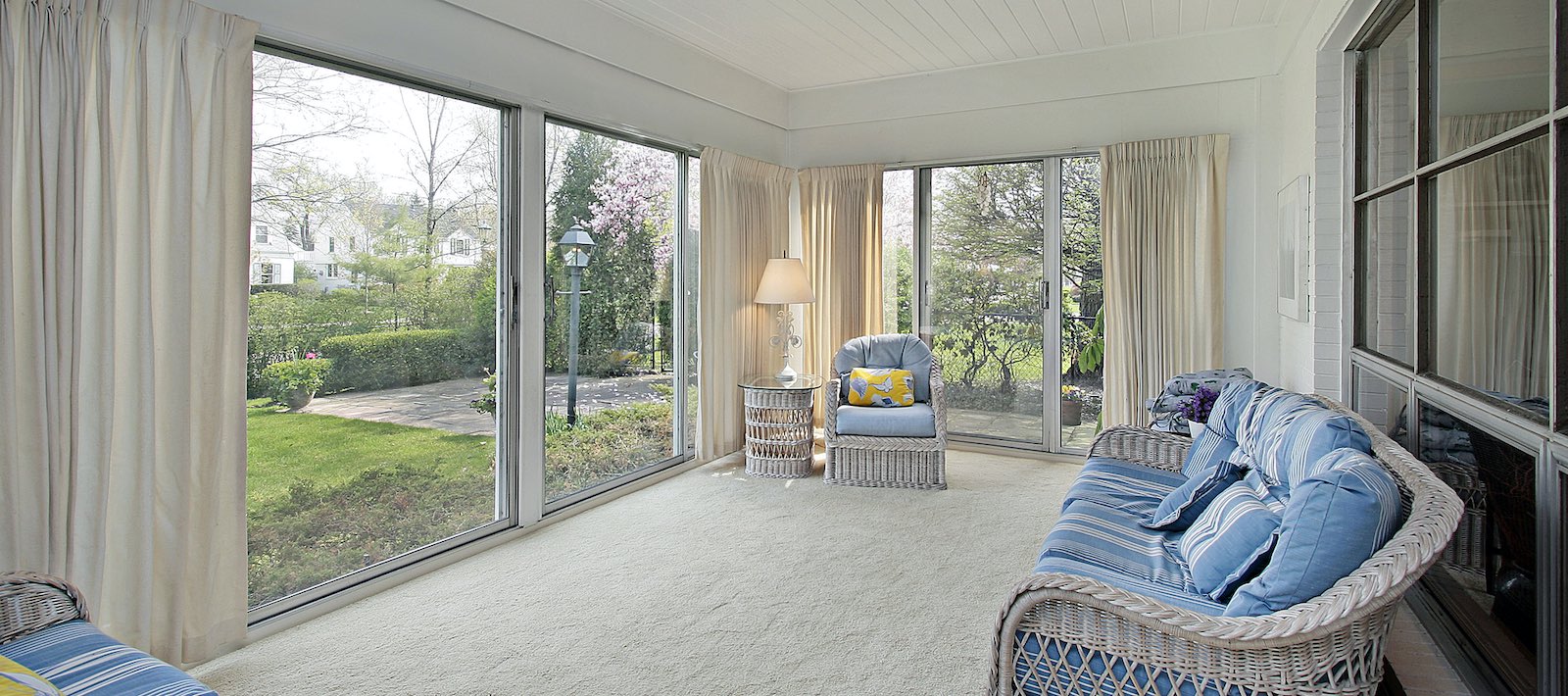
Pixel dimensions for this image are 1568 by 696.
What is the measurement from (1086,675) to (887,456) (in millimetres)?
2897

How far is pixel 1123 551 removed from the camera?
224 centimetres

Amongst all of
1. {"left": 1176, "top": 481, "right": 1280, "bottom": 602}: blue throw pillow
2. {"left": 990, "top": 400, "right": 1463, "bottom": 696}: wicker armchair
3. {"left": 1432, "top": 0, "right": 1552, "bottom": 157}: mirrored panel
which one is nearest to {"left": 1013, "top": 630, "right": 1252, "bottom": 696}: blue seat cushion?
{"left": 990, "top": 400, "right": 1463, "bottom": 696}: wicker armchair

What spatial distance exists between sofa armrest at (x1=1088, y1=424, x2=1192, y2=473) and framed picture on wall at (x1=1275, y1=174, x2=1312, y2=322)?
931 millimetres

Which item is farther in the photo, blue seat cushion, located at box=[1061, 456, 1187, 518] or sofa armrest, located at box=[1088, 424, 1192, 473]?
sofa armrest, located at box=[1088, 424, 1192, 473]

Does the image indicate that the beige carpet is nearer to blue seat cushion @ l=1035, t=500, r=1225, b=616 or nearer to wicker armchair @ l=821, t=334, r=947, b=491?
wicker armchair @ l=821, t=334, r=947, b=491

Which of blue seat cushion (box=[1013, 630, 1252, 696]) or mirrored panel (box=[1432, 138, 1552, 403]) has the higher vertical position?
mirrored panel (box=[1432, 138, 1552, 403])

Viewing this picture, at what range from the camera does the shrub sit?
2770 millimetres

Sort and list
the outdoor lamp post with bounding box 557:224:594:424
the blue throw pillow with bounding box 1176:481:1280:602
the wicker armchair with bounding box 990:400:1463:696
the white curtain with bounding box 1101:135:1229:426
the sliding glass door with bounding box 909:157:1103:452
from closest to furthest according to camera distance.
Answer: the wicker armchair with bounding box 990:400:1463:696
the blue throw pillow with bounding box 1176:481:1280:602
the outdoor lamp post with bounding box 557:224:594:424
the white curtain with bounding box 1101:135:1229:426
the sliding glass door with bounding box 909:157:1103:452

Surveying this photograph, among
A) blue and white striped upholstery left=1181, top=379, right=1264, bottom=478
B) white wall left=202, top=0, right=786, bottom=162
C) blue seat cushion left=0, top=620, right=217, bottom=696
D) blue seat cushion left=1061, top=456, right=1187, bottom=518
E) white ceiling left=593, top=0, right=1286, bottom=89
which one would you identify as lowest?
blue seat cushion left=0, top=620, right=217, bottom=696

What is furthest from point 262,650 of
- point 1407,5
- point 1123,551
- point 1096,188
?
point 1096,188

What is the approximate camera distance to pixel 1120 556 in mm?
2205

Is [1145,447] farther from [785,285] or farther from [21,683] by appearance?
[21,683]

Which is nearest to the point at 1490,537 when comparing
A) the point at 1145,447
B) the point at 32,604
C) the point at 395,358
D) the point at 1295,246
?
the point at 1145,447

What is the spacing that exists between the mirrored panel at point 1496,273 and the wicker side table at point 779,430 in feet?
10.6
